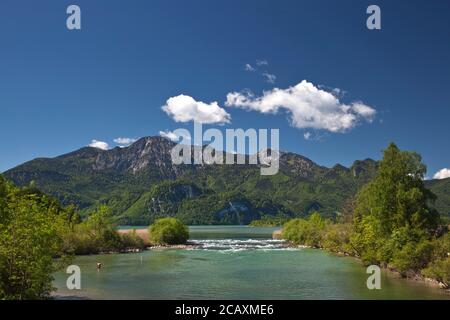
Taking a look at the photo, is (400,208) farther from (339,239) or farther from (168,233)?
(168,233)

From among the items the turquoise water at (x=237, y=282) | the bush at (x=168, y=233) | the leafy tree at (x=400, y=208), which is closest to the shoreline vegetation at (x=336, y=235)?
the leafy tree at (x=400, y=208)

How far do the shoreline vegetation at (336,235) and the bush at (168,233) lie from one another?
327mm

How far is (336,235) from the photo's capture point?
10675 centimetres

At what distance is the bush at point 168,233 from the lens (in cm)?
13962

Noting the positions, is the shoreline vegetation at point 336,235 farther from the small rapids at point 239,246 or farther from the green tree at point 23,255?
the small rapids at point 239,246

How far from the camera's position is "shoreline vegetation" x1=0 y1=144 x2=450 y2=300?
35.4m

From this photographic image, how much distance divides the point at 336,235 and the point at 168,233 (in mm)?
58048

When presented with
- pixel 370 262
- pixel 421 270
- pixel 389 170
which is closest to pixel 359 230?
pixel 370 262

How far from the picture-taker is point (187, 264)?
80.6m

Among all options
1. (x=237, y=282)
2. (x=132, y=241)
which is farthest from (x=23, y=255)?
(x=132, y=241)

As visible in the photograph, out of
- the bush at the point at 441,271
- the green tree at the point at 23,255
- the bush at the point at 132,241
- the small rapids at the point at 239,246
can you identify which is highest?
the green tree at the point at 23,255

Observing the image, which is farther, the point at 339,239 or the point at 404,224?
the point at 339,239
